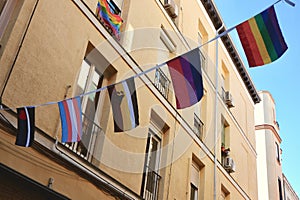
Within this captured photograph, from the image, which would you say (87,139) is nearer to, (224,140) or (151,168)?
(151,168)

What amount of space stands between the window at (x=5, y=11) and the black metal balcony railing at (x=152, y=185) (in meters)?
4.61

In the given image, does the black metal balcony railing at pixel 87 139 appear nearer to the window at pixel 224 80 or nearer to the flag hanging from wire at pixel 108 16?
the flag hanging from wire at pixel 108 16

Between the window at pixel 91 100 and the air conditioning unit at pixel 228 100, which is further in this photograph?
the air conditioning unit at pixel 228 100

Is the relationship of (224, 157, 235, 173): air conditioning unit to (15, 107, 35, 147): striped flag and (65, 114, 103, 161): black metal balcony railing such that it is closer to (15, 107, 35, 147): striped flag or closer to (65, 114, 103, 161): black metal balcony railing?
(65, 114, 103, 161): black metal balcony railing

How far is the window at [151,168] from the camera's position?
8.32 metres

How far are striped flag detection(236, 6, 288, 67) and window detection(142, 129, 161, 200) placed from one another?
3.86 meters

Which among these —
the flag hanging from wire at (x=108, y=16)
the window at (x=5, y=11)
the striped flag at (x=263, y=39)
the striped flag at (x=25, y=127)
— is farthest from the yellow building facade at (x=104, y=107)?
the striped flag at (x=263, y=39)

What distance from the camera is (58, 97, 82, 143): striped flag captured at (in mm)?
5141

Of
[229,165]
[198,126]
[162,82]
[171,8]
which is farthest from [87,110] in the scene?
[229,165]

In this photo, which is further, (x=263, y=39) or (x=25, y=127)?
(x=263, y=39)

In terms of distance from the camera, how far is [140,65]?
8.77 meters

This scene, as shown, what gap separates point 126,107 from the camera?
5.55 metres

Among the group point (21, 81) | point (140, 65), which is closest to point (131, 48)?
point (140, 65)

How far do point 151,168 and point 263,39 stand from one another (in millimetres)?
4301
